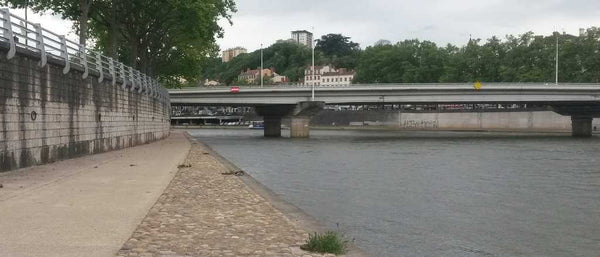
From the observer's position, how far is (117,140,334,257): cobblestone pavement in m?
8.41

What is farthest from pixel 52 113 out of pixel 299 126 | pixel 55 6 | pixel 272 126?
pixel 272 126

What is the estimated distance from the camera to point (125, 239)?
325 inches

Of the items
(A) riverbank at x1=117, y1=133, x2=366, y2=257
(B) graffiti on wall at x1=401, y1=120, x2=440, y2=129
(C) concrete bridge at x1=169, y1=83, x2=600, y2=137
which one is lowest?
(B) graffiti on wall at x1=401, y1=120, x2=440, y2=129

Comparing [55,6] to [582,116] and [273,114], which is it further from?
[582,116]

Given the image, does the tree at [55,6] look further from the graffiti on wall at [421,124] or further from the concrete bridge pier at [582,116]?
the graffiti on wall at [421,124]

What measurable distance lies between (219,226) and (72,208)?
2833 millimetres

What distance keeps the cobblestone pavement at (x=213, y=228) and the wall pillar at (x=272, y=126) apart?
7201cm

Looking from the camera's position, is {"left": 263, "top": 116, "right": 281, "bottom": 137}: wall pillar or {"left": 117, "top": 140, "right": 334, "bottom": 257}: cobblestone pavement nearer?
{"left": 117, "top": 140, "right": 334, "bottom": 257}: cobblestone pavement

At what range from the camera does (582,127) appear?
3302 inches

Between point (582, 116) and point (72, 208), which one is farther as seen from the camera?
point (582, 116)

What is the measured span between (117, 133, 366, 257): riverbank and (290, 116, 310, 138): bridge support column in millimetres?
62578

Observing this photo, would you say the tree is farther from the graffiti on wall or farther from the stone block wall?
the graffiti on wall

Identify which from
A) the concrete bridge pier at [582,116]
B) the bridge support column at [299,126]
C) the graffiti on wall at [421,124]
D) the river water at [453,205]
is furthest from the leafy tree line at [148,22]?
the graffiti on wall at [421,124]

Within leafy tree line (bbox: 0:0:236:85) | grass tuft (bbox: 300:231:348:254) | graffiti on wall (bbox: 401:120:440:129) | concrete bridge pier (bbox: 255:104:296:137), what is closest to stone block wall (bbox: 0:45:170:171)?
leafy tree line (bbox: 0:0:236:85)
